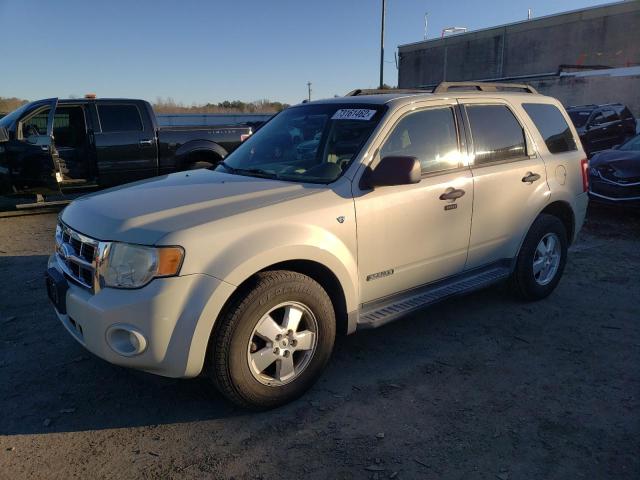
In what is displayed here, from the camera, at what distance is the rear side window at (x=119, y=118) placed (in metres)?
8.48

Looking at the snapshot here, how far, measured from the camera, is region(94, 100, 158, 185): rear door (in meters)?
8.40

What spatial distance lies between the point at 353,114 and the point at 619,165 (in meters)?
6.48

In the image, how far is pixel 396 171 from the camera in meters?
3.16

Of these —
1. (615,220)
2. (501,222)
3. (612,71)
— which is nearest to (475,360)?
(501,222)

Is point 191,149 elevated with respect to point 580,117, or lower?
lower

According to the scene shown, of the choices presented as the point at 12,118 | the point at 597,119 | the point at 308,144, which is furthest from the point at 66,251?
the point at 597,119

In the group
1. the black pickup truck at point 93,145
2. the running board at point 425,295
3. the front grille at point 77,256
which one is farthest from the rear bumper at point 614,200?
the front grille at point 77,256

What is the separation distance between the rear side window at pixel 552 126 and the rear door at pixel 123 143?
6299 mm

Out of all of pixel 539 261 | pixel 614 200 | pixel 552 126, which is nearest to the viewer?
pixel 539 261

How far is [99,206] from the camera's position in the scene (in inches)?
120

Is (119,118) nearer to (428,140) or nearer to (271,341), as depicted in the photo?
(428,140)

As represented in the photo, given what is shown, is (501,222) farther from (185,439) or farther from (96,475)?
(96,475)

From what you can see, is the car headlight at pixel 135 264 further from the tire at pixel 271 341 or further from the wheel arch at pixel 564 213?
the wheel arch at pixel 564 213

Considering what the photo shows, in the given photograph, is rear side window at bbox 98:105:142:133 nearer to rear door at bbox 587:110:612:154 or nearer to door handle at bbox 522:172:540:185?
door handle at bbox 522:172:540:185
